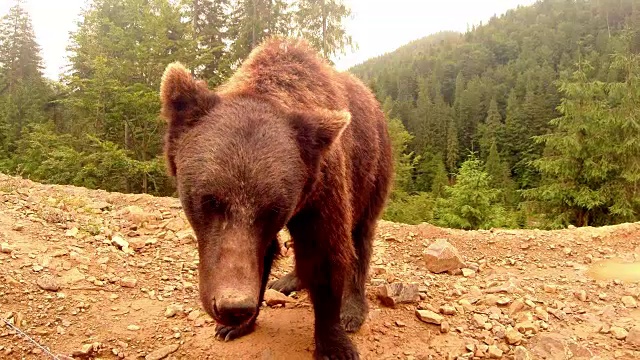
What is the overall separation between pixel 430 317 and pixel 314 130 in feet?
7.83

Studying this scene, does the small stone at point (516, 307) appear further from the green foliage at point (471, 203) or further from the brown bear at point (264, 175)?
the green foliage at point (471, 203)

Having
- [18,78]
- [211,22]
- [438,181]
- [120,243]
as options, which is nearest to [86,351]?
[120,243]

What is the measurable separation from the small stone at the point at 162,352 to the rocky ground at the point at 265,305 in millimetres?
16

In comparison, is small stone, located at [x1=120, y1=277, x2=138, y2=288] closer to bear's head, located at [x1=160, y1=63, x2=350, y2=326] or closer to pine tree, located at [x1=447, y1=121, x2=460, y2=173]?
bear's head, located at [x1=160, y1=63, x2=350, y2=326]

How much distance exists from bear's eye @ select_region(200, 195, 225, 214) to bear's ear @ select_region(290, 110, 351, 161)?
59 centimetres

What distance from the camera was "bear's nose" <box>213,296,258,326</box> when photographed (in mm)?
2164

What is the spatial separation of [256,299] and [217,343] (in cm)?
163

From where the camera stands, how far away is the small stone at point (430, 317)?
163 inches

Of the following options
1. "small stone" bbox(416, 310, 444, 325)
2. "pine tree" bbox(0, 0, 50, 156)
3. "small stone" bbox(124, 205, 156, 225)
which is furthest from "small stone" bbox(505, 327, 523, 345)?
"pine tree" bbox(0, 0, 50, 156)

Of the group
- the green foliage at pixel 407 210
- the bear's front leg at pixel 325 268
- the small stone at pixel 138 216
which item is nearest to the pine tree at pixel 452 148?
the green foliage at pixel 407 210

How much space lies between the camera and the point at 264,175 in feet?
7.62

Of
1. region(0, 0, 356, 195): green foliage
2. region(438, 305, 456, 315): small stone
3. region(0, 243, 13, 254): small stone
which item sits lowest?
region(438, 305, 456, 315): small stone

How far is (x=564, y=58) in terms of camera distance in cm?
9631

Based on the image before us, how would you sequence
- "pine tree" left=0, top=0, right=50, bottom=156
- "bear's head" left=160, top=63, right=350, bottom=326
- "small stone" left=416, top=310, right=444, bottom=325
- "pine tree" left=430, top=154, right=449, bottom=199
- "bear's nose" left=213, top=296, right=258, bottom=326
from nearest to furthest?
"bear's nose" left=213, top=296, right=258, bottom=326 → "bear's head" left=160, top=63, right=350, bottom=326 → "small stone" left=416, top=310, right=444, bottom=325 → "pine tree" left=0, top=0, right=50, bottom=156 → "pine tree" left=430, top=154, right=449, bottom=199
